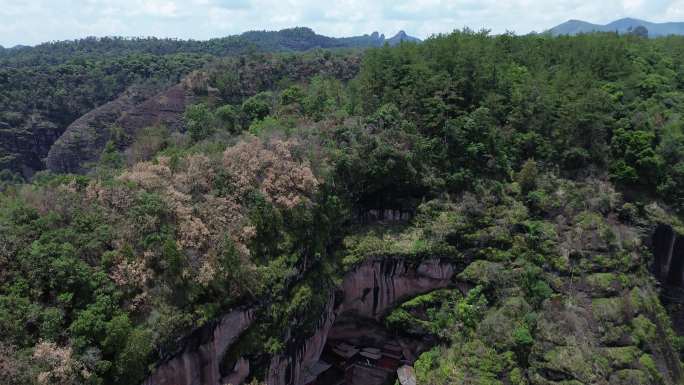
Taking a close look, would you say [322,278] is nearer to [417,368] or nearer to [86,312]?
[417,368]

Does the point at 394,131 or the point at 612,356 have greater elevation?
the point at 394,131

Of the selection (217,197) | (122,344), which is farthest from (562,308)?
(122,344)

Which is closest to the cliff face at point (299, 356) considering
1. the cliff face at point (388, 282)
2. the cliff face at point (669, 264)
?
the cliff face at point (388, 282)

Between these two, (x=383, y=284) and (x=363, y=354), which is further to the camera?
(x=363, y=354)

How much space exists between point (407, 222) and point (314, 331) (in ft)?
31.7

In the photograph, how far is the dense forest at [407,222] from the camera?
59.9ft

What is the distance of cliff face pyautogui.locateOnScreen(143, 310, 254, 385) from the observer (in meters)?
19.1

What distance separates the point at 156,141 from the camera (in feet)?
113

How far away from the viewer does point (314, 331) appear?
2678 cm

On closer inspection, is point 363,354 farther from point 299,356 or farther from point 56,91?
point 56,91

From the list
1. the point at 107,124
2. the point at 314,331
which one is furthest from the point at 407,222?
the point at 107,124

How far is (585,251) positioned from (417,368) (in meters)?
13.0

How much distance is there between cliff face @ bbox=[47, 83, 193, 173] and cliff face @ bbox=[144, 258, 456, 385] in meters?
28.4

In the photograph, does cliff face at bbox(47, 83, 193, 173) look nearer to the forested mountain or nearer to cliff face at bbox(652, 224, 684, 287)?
the forested mountain
